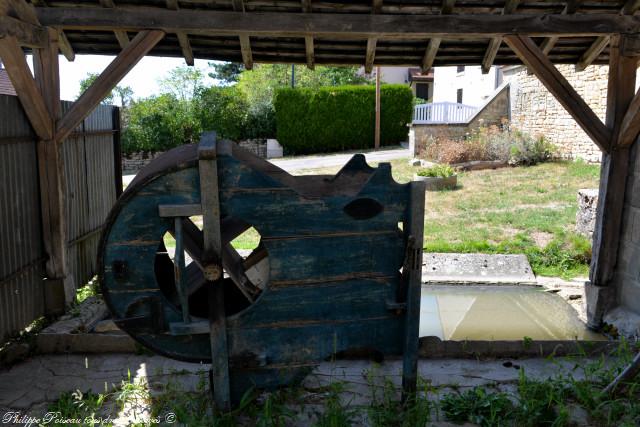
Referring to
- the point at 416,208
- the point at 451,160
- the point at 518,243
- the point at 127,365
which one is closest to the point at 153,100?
the point at 451,160

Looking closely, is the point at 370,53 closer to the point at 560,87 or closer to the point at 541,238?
the point at 560,87

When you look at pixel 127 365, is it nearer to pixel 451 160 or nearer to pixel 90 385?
pixel 90 385

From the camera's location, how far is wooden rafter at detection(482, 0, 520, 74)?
A: 17.7 feet

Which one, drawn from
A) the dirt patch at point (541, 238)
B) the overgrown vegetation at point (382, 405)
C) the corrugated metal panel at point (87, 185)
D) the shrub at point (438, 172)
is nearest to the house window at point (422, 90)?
the shrub at point (438, 172)

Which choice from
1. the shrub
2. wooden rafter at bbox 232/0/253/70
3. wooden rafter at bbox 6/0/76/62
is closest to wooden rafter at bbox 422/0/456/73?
wooden rafter at bbox 232/0/253/70

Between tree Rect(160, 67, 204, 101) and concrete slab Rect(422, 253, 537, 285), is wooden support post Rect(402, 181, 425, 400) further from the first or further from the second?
tree Rect(160, 67, 204, 101)

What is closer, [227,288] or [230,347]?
[230,347]

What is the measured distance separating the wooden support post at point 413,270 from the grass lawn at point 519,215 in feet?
16.3

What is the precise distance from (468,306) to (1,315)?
519 cm

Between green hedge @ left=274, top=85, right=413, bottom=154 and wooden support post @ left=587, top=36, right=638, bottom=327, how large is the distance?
60.7ft

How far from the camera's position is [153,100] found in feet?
74.1

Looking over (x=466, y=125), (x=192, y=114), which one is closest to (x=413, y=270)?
(x=466, y=125)

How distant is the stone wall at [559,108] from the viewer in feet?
47.0

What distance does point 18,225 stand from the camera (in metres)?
5.08
